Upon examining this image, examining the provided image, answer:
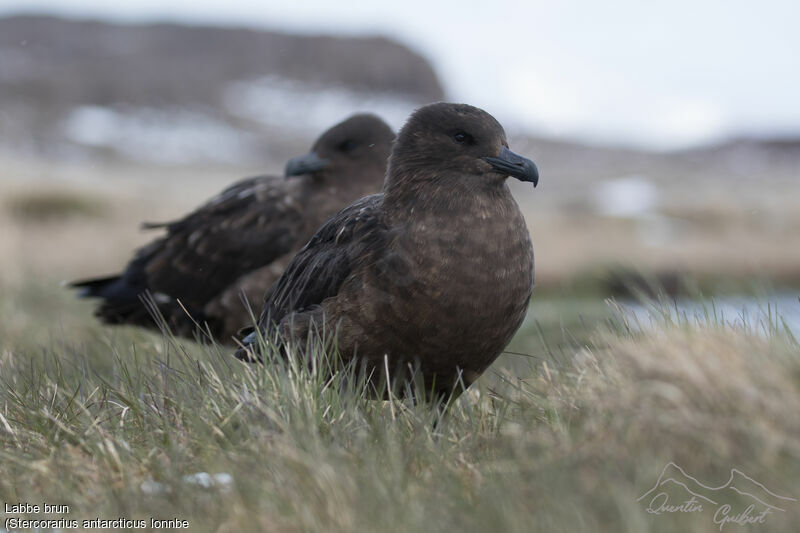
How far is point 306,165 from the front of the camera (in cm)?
500

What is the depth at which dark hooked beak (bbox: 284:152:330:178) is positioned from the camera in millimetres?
Result: 5000

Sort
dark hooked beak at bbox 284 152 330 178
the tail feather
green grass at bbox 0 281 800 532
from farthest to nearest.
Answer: the tail feather → dark hooked beak at bbox 284 152 330 178 → green grass at bbox 0 281 800 532

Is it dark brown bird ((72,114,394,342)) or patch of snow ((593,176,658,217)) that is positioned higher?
dark brown bird ((72,114,394,342))

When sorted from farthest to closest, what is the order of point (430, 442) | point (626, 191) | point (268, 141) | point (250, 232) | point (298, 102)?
point (298, 102)
point (268, 141)
point (626, 191)
point (250, 232)
point (430, 442)

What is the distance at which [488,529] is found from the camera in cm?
205

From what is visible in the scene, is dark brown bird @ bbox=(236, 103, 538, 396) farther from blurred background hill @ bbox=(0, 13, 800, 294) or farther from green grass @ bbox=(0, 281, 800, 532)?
blurred background hill @ bbox=(0, 13, 800, 294)

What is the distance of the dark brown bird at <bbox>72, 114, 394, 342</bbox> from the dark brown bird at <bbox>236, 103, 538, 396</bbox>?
55.1 inches

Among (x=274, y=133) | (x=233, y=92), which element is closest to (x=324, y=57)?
(x=233, y=92)

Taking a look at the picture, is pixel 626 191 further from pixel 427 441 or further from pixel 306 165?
pixel 427 441

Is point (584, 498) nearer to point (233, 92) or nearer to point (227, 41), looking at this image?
point (233, 92)

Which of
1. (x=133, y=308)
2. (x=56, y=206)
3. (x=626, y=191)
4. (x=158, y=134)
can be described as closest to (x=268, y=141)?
(x=158, y=134)

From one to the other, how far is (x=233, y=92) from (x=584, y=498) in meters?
75.5

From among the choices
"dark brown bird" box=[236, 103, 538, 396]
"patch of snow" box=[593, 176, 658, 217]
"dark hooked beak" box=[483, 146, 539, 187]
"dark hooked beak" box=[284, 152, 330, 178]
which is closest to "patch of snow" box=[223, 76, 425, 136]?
"patch of snow" box=[593, 176, 658, 217]

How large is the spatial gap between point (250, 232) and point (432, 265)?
2.26 m
